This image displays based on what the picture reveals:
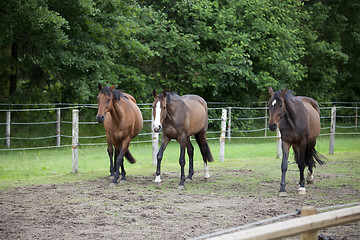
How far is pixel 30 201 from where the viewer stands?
23.5ft

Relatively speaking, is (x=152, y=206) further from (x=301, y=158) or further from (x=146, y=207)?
(x=301, y=158)

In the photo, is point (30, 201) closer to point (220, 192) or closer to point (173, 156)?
point (220, 192)

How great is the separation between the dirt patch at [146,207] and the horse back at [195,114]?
1.16 m

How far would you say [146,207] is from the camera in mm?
6758

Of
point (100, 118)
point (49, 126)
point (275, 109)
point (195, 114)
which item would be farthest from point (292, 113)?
point (49, 126)

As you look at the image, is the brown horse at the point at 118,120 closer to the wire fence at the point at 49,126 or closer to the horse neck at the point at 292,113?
the horse neck at the point at 292,113

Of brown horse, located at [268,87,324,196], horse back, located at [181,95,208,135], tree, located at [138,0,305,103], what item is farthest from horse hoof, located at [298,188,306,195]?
tree, located at [138,0,305,103]

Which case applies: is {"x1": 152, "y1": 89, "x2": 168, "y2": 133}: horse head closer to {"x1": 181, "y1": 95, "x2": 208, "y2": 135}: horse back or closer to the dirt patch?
{"x1": 181, "y1": 95, "x2": 208, "y2": 135}: horse back

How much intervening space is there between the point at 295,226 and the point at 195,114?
683 cm

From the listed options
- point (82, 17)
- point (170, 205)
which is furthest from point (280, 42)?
point (170, 205)

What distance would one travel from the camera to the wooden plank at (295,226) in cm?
229

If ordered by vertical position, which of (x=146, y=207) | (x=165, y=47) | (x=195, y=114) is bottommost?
(x=146, y=207)

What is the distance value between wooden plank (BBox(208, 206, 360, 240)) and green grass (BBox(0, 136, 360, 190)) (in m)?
6.47

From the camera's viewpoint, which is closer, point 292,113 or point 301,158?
point 292,113
